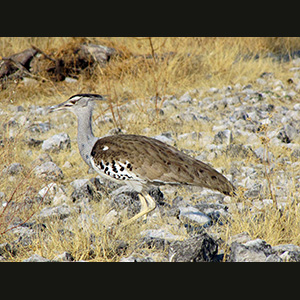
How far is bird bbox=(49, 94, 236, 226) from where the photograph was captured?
3996mm

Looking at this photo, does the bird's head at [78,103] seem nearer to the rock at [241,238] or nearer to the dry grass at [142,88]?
the dry grass at [142,88]

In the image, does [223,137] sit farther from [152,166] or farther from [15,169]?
[15,169]

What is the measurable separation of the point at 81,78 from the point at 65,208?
490cm

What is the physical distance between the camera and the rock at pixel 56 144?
5.99 metres

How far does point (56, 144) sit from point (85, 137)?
165cm

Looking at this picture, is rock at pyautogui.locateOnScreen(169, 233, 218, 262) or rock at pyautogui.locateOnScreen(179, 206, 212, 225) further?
rock at pyautogui.locateOnScreen(179, 206, 212, 225)

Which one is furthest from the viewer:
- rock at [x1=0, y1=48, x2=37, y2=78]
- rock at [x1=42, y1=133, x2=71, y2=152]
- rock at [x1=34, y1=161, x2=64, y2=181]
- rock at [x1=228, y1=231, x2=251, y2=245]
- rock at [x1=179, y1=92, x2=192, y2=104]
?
rock at [x1=0, y1=48, x2=37, y2=78]

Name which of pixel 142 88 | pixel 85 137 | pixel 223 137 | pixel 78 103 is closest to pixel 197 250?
pixel 85 137

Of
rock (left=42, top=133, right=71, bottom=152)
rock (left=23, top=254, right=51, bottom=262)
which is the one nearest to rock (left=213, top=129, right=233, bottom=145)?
rock (left=42, top=133, right=71, bottom=152)

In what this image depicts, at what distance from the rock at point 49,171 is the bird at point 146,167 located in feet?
3.09

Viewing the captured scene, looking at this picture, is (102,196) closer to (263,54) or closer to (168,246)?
(168,246)

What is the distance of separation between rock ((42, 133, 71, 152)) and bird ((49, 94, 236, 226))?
1759 millimetres

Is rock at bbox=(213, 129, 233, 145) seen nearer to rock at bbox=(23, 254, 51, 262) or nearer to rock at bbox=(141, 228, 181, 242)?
rock at bbox=(141, 228, 181, 242)

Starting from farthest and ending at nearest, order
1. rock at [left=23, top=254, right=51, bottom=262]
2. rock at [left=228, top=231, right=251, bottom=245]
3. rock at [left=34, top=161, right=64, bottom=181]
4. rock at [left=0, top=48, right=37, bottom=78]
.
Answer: rock at [left=0, top=48, right=37, bottom=78], rock at [left=34, top=161, right=64, bottom=181], rock at [left=228, top=231, right=251, bottom=245], rock at [left=23, top=254, right=51, bottom=262]
